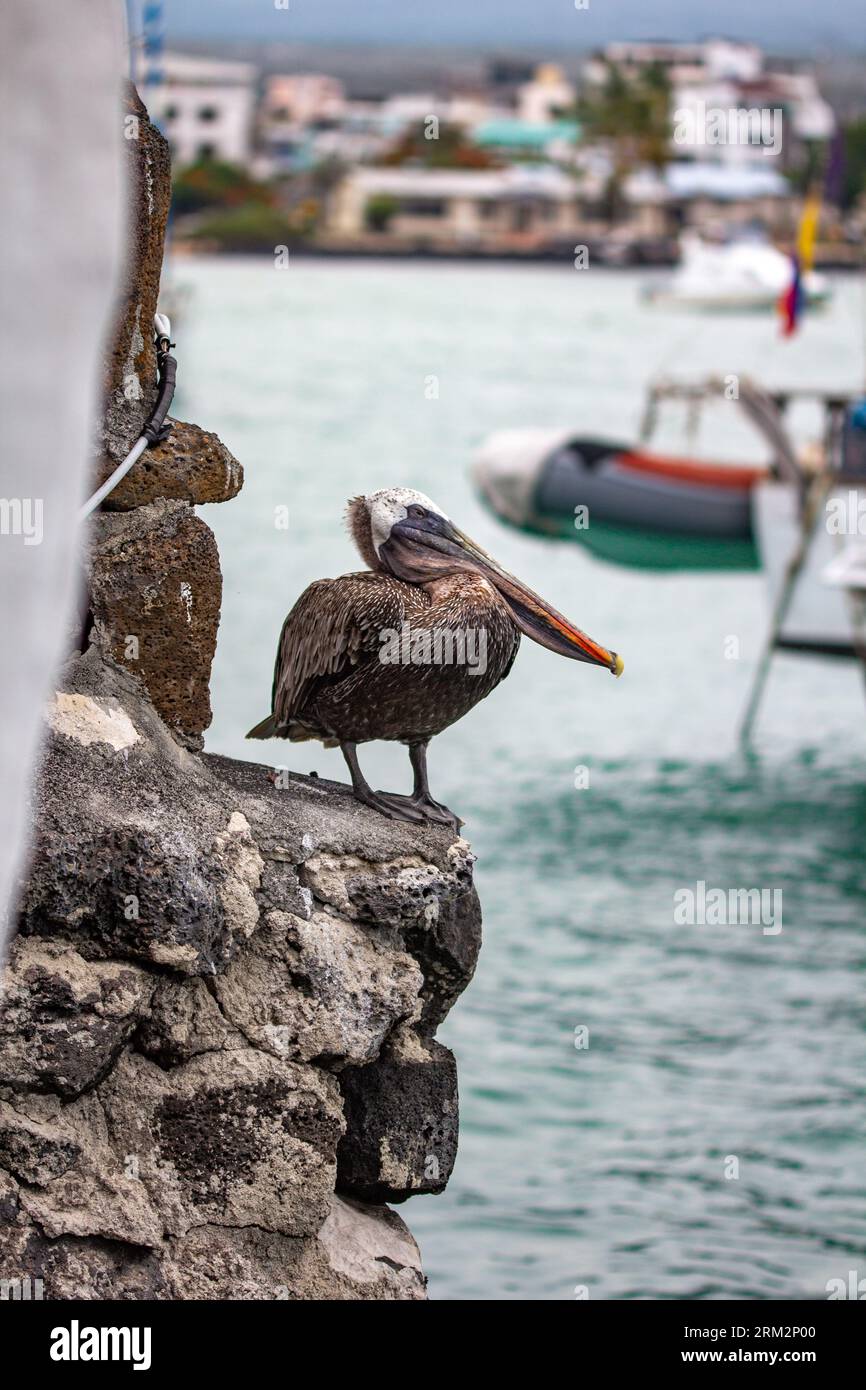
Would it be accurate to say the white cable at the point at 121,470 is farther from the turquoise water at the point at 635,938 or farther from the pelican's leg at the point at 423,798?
the turquoise water at the point at 635,938

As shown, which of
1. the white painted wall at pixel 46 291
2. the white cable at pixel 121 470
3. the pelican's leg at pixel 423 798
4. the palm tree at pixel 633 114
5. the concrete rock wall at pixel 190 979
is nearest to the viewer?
the white painted wall at pixel 46 291

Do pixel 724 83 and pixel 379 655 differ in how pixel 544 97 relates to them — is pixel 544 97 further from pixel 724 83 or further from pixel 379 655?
pixel 379 655

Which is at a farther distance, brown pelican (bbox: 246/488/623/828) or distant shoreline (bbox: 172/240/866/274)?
distant shoreline (bbox: 172/240/866/274)

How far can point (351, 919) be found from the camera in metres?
4.15

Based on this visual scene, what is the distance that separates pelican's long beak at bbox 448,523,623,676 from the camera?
13.8 ft

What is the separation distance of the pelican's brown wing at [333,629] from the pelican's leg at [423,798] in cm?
28

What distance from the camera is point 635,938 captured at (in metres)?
17.0

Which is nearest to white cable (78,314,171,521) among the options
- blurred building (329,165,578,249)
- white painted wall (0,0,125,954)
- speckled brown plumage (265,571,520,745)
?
speckled brown plumage (265,571,520,745)

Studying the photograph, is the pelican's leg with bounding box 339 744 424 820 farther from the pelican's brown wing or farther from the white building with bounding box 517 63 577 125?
the white building with bounding box 517 63 577 125

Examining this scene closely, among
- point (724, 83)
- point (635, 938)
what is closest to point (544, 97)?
point (724, 83)

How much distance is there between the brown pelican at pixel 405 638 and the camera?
13.7 feet

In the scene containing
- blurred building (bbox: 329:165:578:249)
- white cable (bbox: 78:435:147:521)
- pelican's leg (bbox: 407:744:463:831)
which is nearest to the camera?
white cable (bbox: 78:435:147:521)

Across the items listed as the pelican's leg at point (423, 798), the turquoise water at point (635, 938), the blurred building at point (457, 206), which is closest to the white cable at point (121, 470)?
the pelican's leg at point (423, 798)
